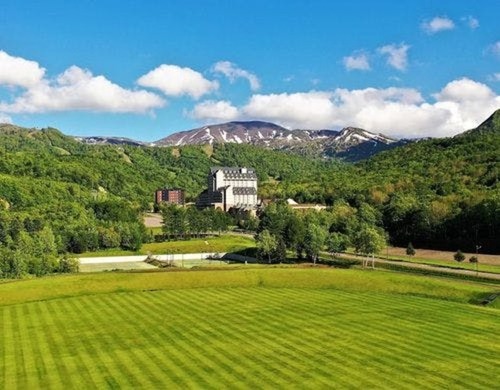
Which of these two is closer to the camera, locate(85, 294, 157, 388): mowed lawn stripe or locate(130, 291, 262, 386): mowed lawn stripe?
locate(85, 294, 157, 388): mowed lawn stripe

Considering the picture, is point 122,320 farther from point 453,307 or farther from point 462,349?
point 453,307

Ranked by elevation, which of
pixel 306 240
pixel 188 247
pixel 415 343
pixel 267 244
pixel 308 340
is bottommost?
pixel 415 343

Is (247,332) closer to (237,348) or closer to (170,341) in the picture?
(237,348)

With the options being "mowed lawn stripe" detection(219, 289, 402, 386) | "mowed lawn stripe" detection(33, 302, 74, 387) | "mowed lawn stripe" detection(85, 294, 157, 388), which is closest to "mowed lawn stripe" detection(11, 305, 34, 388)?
"mowed lawn stripe" detection(33, 302, 74, 387)

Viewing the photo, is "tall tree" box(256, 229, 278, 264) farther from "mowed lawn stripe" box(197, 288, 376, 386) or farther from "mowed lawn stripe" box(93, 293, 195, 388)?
"mowed lawn stripe" box(93, 293, 195, 388)

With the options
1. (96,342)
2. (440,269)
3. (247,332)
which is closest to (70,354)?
(96,342)
